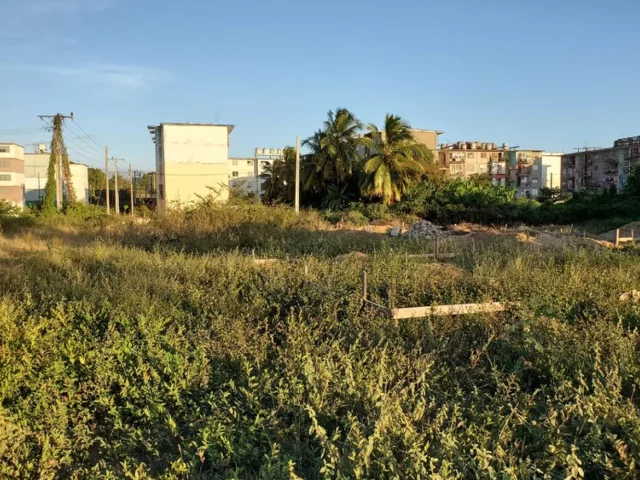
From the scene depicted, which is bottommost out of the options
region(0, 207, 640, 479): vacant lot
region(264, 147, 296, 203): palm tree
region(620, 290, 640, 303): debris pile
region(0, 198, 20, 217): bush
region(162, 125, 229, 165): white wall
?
region(0, 207, 640, 479): vacant lot

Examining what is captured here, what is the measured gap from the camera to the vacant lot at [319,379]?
2.96 metres

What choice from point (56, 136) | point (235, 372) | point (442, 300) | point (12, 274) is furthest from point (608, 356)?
point (56, 136)

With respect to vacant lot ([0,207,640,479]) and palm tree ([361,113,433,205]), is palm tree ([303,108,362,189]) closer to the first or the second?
palm tree ([361,113,433,205])

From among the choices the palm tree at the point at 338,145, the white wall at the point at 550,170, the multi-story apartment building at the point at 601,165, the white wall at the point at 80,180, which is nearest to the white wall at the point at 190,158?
the palm tree at the point at 338,145

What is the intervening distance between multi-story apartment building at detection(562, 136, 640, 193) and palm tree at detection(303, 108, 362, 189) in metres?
48.3

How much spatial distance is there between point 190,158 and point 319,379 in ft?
158

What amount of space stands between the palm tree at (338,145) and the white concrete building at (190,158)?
1094 cm

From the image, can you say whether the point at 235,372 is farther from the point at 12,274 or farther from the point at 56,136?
the point at 56,136

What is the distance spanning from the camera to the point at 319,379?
3.83 metres

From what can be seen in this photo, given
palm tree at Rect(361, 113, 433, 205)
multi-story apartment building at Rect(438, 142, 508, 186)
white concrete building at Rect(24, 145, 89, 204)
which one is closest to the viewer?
palm tree at Rect(361, 113, 433, 205)

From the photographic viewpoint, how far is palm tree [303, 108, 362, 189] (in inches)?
1645

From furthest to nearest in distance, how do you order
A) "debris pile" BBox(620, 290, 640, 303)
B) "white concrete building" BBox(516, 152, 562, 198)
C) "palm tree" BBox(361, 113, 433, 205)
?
"white concrete building" BBox(516, 152, 562, 198)
"palm tree" BBox(361, 113, 433, 205)
"debris pile" BBox(620, 290, 640, 303)

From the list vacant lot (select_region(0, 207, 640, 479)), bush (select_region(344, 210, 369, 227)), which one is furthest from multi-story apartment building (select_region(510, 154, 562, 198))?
vacant lot (select_region(0, 207, 640, 479))

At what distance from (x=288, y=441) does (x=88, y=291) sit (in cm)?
429
